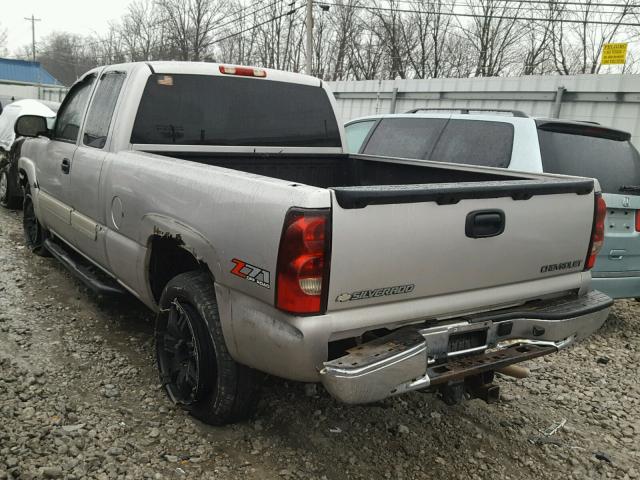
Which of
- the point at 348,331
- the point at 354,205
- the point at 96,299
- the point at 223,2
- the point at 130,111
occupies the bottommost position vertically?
the point at 96,299

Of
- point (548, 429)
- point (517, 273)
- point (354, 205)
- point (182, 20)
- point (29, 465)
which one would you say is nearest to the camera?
point (354, 205)

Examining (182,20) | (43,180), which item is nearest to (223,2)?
(182,20)

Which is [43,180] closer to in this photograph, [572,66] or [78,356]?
[78,356]

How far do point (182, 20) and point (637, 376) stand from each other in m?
43.8

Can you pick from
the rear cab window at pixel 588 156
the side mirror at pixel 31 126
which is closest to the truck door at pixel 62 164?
the side mirror at pixel 31 126

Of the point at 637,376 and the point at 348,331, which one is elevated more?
the point at 348,331

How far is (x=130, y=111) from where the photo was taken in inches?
145

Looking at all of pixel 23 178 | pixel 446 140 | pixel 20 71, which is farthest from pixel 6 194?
pixel 20 71

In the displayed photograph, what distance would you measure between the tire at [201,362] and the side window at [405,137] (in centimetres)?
335

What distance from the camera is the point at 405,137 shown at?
19.3 ft

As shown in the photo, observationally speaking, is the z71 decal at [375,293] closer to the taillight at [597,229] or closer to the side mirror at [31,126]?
the taillight at [597,229]

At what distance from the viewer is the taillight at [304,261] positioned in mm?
2162

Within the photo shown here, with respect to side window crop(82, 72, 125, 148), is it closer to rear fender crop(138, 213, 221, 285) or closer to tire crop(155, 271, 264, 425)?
rear fender crop(138, 213, 221, 285)

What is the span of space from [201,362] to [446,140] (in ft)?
11.8
